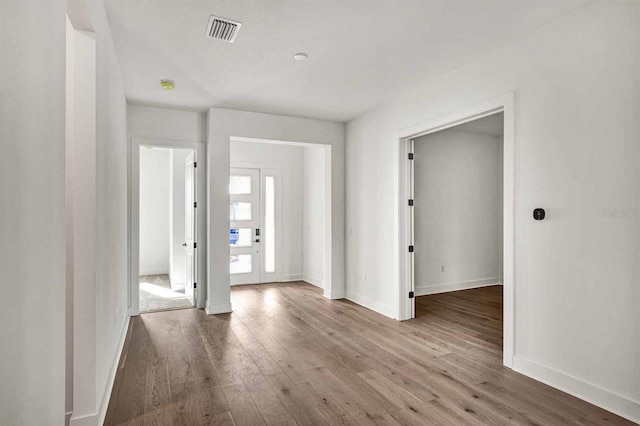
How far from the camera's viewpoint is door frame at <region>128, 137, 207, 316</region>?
4.82 meters

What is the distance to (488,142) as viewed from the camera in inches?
265

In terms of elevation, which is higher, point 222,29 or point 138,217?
point 222,29

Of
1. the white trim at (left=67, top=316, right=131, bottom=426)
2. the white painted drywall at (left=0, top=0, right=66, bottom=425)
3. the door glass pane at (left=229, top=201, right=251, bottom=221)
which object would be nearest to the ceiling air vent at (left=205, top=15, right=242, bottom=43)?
the white painted drywall at (left=0, top=0, right=66, bottom=425)

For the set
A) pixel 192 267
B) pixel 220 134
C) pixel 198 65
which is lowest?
pixel 192 267

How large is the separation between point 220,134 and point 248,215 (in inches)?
88.2

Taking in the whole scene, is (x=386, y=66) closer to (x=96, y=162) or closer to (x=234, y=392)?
(x=96, y=162)

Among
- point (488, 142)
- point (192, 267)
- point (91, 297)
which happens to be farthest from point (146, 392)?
point (488, 142)

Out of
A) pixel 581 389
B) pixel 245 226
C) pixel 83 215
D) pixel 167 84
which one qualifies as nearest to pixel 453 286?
pixel 581 389

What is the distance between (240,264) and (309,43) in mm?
4644

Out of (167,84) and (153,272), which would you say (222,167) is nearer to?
(167,84)

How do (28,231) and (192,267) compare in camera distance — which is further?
(192,267)

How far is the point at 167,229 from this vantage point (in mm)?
8484

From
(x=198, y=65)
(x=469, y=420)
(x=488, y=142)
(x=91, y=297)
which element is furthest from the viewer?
(x=488, y=142)

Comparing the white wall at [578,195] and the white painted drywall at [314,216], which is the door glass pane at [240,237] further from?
the white wall at [578,195]
